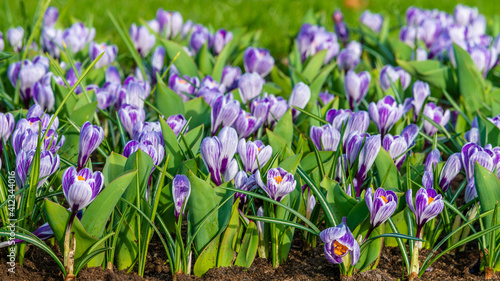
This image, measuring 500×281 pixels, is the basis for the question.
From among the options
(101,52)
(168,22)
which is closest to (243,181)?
(101,52)

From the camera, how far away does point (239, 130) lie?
1.68 m

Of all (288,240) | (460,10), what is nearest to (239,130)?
(288,240)

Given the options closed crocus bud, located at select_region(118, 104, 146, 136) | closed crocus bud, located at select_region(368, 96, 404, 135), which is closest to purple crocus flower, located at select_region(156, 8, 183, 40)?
closed crocus bud, located at select_region(118, 104, 146, 136)

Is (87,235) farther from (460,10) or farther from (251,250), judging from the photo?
(460,10)

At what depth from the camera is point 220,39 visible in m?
2.79

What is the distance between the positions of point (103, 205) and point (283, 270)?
0.56 m

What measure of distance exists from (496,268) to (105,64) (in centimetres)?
192

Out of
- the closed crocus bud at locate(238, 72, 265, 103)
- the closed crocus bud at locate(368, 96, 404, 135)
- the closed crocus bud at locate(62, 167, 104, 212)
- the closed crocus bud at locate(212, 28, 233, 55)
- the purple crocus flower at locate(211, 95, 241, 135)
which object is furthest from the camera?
the closed crocus bud at locate(212, 28, 233, 55)

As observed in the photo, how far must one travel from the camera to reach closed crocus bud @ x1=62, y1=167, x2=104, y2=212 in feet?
3.91

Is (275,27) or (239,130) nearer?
(239,130)

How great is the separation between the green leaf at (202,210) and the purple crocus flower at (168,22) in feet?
6.57

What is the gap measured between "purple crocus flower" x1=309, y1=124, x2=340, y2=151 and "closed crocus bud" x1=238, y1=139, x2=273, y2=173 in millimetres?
245

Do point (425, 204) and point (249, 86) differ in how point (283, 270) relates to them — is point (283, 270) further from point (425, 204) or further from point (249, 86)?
point (249, 86)

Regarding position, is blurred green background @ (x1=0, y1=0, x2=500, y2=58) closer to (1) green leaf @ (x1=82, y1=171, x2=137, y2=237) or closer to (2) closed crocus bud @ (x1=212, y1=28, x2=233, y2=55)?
(2) closed crocus bud @ (x1=212, y1=28, x2=233, y2=55)
